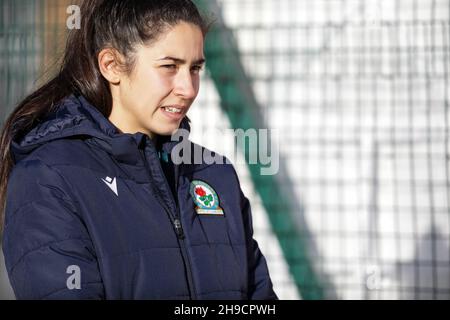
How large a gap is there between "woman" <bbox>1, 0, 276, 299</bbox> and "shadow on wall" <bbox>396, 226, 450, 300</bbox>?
234cm

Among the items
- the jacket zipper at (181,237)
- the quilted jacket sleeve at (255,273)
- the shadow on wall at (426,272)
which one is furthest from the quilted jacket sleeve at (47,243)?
the shadow on wall at (426,272)

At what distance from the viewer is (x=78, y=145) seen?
73.9 inches

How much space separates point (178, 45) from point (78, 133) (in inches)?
12.7

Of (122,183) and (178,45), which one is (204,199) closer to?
(122,183)

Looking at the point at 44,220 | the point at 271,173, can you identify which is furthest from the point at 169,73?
the point at 271,173

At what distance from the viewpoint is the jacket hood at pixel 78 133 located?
6.12 ft

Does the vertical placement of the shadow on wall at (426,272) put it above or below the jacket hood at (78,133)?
below

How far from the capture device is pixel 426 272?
427 centimetres

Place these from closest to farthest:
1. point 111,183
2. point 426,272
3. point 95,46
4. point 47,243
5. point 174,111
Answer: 1. point 47,243
2. point 111,183
3. point 174,111
4. point 95,46
5. point 426,272

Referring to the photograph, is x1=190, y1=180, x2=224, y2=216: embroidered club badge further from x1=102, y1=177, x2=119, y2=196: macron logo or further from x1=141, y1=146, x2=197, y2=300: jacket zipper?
x1=102, y1=177, x2=119, y2=196: macron logo

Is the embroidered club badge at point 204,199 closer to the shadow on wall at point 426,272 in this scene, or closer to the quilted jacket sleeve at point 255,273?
the quilted jacket sleeve at point 255,273

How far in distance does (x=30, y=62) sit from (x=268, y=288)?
2652mm

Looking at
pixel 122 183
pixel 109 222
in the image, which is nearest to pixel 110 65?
pixel 122 183

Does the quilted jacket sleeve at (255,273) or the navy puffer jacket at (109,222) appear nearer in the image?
the navy puffer jacket at (109,222)
